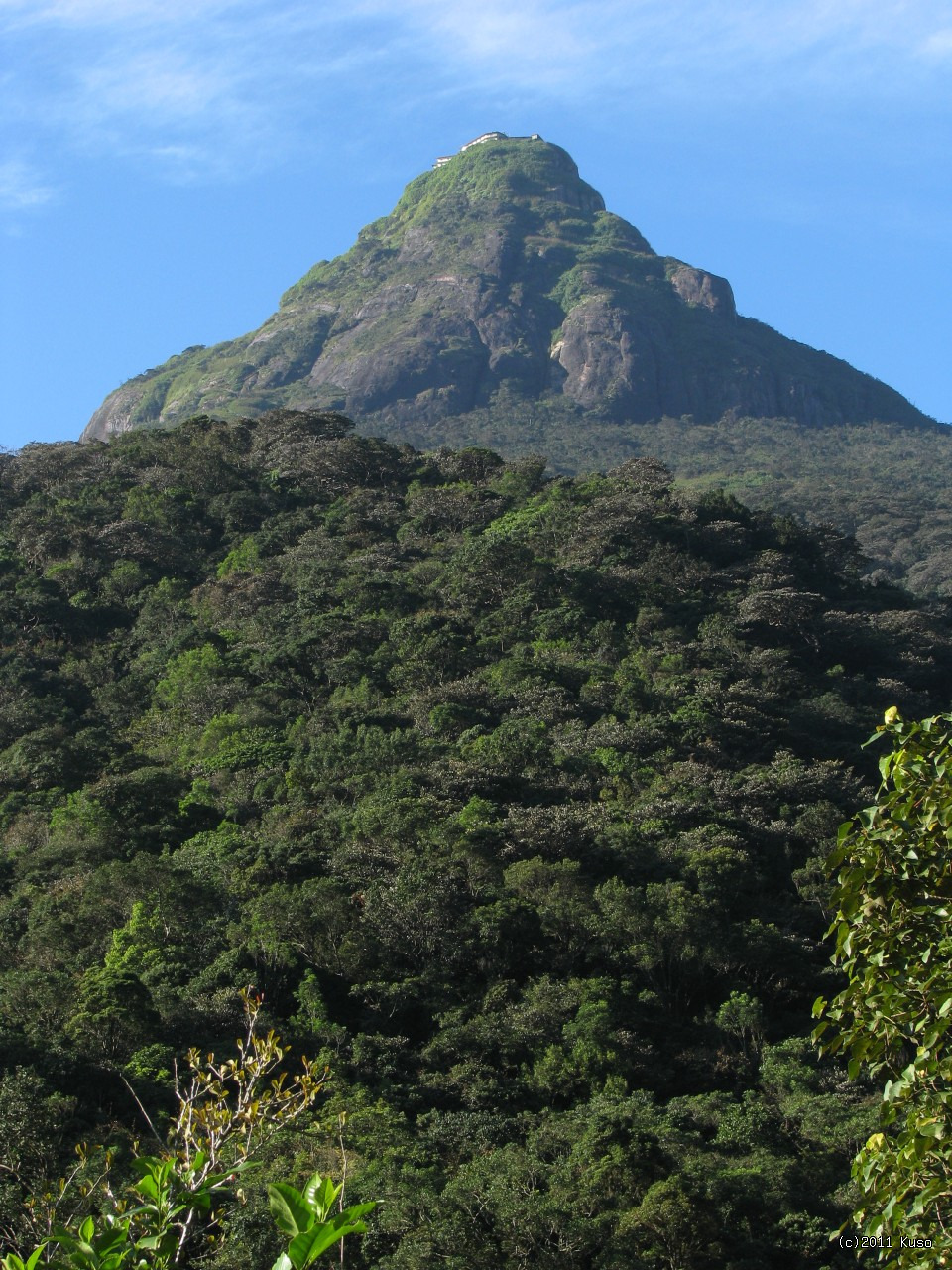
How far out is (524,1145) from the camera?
17.9 metres

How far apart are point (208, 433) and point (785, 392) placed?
6519cm

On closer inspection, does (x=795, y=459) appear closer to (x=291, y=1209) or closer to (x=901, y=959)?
(x=901, y=959)

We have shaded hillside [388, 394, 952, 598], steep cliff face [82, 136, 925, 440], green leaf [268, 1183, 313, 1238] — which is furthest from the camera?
steep cliff face [82, 136, 925, 440]

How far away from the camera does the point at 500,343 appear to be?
10975 centimetres

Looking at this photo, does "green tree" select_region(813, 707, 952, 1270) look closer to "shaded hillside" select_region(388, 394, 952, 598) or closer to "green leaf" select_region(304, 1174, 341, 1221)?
"green leaf" select_region(304, 1174, 341, 1221)

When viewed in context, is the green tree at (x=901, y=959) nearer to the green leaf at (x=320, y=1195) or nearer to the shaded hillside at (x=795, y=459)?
the green leaf at (x=320, y=1195)

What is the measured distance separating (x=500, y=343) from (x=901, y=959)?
107 meters

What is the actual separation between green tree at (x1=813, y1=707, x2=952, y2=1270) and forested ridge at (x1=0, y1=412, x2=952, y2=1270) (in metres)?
6.55

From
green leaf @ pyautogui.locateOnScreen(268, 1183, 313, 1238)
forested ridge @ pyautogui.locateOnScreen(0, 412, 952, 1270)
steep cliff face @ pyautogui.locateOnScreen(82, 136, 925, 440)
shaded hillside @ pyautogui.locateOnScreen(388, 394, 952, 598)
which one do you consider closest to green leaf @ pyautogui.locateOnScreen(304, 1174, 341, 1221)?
green leaf @ pyautogui.locateOnScreen(268, 1183, 313, 1238)

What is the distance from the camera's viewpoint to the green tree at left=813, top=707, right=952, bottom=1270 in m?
5.48

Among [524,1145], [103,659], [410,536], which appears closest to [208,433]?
[410,536]

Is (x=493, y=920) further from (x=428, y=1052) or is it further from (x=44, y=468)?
(x=44, y=468)

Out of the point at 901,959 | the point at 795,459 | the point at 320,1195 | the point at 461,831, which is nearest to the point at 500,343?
the point at 795,459

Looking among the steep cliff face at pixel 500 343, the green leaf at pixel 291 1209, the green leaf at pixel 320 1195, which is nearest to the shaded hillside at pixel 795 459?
the steep cliff face at pixel 500 343
